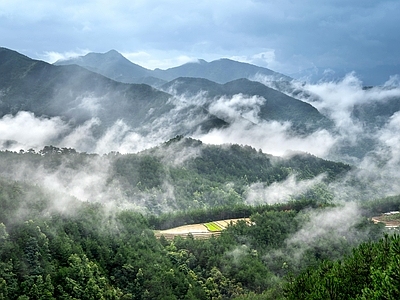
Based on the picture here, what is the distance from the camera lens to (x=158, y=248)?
86.8m

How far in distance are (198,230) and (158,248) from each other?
2793 cm

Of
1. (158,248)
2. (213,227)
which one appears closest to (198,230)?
(213,227)

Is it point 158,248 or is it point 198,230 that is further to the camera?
point 198,230

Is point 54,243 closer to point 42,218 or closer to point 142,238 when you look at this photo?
point 42,218

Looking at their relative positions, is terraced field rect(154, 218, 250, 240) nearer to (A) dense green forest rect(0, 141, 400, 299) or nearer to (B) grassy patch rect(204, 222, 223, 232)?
(B) grassy patch rect(204, 222, 223, 232)

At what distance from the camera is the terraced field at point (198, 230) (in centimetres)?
10600

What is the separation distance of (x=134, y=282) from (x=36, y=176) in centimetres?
6741

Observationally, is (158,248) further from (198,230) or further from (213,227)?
(213,227)

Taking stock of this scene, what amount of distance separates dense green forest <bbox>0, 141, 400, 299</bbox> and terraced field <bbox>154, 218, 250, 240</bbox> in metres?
3.43

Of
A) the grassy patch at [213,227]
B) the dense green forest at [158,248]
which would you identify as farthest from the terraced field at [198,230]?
the dense green forest at [158,248]

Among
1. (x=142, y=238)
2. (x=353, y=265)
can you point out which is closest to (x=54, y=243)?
(x=142, y=238)

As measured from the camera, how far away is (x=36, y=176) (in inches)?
5010

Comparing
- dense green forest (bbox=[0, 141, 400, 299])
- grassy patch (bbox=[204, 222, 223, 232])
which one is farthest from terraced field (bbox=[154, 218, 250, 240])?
dense green forest (bbox=[0, 141, 400, 299])

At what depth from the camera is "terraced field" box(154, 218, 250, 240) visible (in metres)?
106
